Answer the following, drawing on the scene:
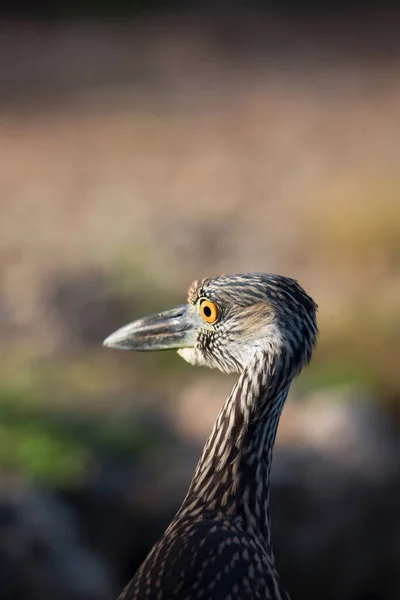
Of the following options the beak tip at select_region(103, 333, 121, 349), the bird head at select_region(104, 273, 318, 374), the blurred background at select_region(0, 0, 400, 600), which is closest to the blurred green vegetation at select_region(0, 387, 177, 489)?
the blurred background at select_region(0, 0, 400, 600)

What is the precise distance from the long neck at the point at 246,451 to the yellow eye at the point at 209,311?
9.6 inches

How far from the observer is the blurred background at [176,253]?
5.97 m

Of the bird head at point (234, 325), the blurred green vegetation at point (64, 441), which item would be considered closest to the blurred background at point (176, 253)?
the blurred green vegetation at point (64, 441)

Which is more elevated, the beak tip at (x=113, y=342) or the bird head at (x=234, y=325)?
the bird head at (x=234, y=325)

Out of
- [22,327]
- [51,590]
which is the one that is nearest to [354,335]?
[22,327]

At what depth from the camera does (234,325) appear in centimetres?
374

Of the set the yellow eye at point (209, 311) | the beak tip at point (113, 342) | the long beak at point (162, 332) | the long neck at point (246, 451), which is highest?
the yellow eye at point (209, 311)

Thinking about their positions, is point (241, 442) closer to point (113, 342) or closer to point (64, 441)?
point (113, 342)

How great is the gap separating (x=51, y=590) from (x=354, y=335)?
358cm

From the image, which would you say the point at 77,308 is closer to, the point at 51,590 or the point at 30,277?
the point at 30,277

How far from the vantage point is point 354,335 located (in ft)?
26.2

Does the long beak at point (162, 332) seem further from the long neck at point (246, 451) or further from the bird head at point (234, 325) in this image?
the long neck at point (246, 451)

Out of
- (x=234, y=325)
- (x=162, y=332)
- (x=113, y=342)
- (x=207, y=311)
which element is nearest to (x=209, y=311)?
(x=207, y=311)

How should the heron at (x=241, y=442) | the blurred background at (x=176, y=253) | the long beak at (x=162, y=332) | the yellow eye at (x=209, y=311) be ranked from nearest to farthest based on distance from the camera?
the heron at (x=241, y=442) → the yellow eye at (x=209, y=311) → the long beak at (x=162, y=332) → the blurred background at (x=176, y=253)
